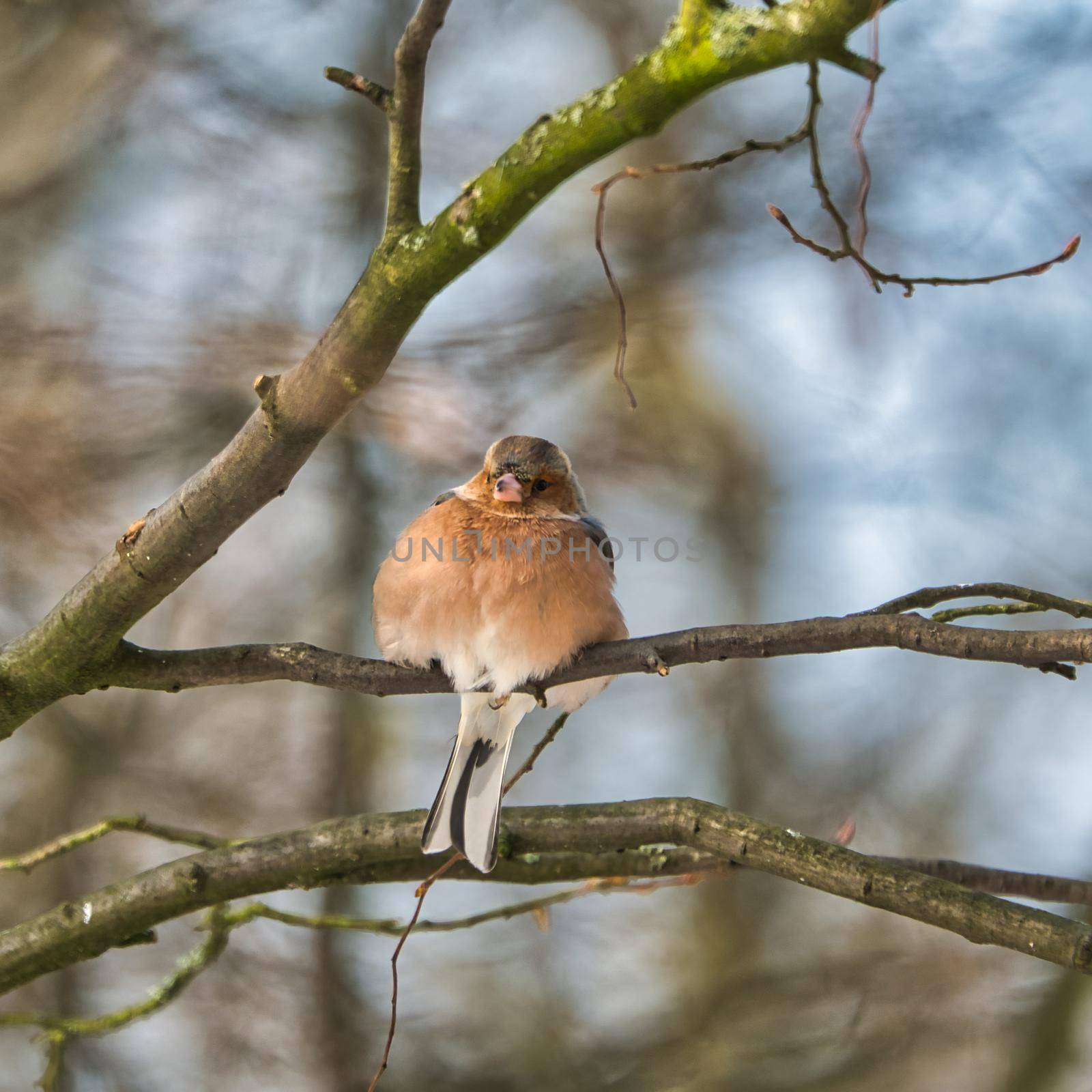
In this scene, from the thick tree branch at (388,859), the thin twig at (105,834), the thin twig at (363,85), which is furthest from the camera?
the thin twig at (105,834)

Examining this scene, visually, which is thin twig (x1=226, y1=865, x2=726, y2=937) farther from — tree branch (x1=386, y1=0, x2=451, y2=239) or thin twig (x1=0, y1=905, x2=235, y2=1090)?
tree branch (x1=386, y1=0, x2=451, y2=239)

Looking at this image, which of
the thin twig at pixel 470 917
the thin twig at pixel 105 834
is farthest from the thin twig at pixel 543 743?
the thin twig at pixel 105 834

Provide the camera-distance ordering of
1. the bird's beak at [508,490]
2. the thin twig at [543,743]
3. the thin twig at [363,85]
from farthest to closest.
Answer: the bird's beak at [508,490] → the thin twig at [543,743] → the thin twig at [363,85]

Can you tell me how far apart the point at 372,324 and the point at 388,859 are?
67.4 inches

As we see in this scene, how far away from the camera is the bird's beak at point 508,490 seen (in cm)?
390

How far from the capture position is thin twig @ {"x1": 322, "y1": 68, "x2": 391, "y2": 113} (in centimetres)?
233

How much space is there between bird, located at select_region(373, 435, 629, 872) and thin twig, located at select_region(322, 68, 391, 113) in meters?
1.70

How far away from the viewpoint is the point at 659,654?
274 centimetres

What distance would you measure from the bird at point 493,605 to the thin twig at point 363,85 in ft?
5.58

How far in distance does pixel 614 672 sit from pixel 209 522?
3.94ft

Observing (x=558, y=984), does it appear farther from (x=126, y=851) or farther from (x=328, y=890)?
(x=126, y=851)

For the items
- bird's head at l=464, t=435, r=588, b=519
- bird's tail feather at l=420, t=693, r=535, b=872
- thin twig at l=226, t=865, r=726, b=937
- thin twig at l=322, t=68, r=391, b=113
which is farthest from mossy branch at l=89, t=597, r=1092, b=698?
thin twig at l=322, t=68, r=391, b=113

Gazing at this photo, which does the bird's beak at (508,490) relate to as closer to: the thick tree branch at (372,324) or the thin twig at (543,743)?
the thin twig at (543,743)

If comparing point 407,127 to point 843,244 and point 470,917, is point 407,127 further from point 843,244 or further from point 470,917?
point 470,917
